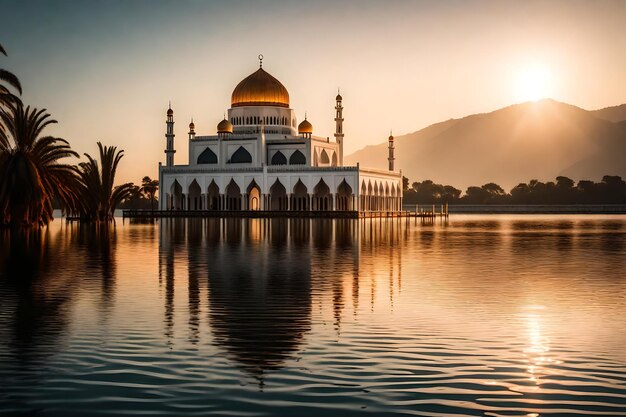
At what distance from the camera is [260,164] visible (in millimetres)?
107312

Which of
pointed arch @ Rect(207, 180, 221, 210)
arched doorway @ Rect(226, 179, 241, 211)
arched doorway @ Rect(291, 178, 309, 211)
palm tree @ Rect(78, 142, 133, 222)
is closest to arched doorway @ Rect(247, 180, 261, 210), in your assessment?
arched doorway @ Rect(226, 179, 241, 211)

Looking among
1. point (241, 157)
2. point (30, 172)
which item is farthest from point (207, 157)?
point (30, 172)

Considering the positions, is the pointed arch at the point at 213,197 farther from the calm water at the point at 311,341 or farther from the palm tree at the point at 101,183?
the calm water at the point at 311,341

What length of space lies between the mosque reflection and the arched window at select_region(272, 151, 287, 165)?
74253 millimetres

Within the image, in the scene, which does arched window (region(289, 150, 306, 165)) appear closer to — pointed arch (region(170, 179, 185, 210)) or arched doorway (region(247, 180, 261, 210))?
arched doorway (region(247, 180, 261, 210))

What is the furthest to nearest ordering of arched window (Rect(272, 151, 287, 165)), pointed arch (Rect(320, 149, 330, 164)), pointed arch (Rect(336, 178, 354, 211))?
pointed arch (Rect(320, 149, 330, 164)) → arched window (Rect(272, 151, 287, 165)) → pointed arch (Rect(336, 178, 354, 211))

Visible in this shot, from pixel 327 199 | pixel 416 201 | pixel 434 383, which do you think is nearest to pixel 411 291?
pixel 434 383

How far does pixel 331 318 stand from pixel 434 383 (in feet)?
15.7

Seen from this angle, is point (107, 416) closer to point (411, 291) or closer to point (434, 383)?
point (434, 383)

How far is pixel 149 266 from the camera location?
24.3m

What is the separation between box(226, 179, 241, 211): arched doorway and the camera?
112 m

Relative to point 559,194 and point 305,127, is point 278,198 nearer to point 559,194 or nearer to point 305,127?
point 305,127

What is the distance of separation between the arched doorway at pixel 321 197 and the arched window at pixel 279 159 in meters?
5.25

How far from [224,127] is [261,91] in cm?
628
